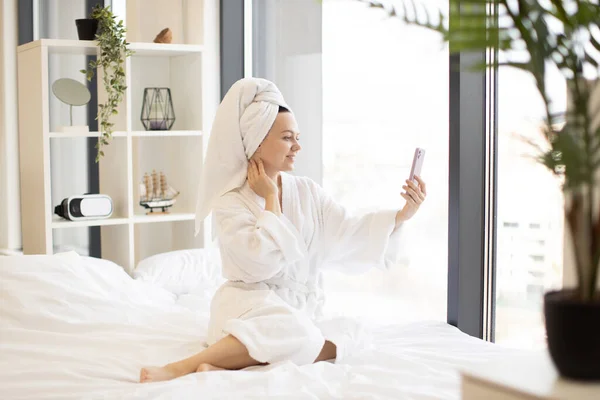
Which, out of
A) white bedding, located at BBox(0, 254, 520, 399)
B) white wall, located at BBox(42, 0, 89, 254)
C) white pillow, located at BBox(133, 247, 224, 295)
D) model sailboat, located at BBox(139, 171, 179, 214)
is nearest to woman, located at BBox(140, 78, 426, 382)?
white bedding, located at BBox(0, 254, 520, 399)

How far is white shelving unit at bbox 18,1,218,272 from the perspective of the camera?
3.56m

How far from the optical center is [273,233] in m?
2.40

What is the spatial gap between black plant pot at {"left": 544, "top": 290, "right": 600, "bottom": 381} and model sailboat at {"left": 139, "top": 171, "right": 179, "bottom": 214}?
2.94 m

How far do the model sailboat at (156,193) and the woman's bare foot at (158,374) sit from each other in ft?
5.84

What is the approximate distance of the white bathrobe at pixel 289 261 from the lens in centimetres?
227

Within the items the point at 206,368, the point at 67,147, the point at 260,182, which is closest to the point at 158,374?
the point at 206,368

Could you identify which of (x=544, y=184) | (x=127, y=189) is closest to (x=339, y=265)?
(x=544, y=184)

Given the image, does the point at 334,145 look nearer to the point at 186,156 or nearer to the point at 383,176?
the point at 383,176

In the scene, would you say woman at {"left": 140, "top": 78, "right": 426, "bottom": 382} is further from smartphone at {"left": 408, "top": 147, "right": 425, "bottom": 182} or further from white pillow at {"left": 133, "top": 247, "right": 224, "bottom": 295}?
white pillow at {"left": 133, "top": 247, "right": 224, "bottom": 295}

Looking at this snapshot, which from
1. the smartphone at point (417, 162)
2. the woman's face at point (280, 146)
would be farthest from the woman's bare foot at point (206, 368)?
the smartphone at point (417, 162)

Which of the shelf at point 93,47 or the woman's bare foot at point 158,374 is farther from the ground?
the shelf at point 93,47

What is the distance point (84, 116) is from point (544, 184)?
2.66 m

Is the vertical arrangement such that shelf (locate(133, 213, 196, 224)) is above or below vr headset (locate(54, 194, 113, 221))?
below

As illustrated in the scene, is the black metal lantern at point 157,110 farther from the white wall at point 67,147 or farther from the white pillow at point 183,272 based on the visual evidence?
the white pillow at point 183,272
